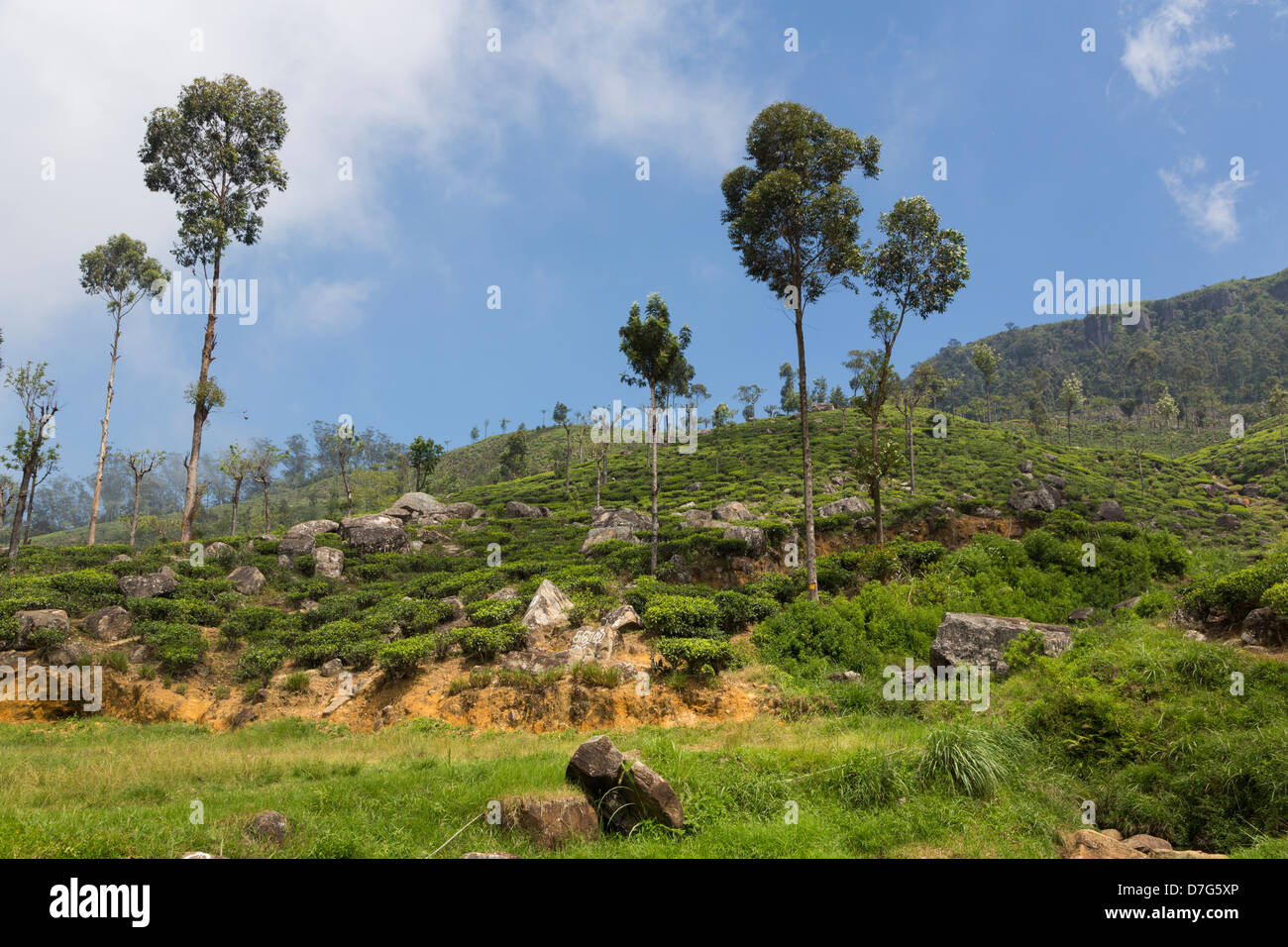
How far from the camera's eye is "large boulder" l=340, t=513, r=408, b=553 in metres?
31.0

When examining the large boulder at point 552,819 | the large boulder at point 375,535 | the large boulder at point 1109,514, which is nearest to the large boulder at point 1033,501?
the large boulder at point 1109,514

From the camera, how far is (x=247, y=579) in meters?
23.9

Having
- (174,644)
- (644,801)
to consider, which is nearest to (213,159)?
(174,644)

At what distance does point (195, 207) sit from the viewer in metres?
29.8

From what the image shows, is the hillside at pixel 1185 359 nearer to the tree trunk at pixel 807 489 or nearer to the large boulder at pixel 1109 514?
the large boulder at pixel 1109 514

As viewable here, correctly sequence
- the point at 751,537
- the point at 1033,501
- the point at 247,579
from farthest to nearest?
the point at 1033,501, the point at 751,537, the point at 247,579

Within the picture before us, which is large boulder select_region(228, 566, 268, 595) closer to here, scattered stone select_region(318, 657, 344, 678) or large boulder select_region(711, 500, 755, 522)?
scattered stone select_region(318, 657, 344, 678)

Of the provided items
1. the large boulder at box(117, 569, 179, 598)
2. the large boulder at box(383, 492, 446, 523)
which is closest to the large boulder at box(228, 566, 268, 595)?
the large boulder at box(117, 569, 179, 598)

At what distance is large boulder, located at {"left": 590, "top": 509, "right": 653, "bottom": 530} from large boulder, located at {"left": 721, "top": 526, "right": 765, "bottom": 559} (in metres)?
8.16

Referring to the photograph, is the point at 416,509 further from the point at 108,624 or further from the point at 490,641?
the point at 490,641

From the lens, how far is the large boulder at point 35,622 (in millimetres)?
16578

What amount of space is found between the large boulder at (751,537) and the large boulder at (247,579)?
754 inches

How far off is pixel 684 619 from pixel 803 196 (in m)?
15.5
